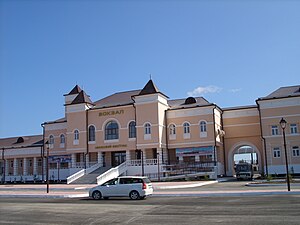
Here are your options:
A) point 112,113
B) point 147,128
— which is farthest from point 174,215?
point 112,113

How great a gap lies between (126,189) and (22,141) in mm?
41778

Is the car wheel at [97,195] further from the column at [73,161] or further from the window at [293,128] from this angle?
the column at [73,161]

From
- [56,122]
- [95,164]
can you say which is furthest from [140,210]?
[56,122]

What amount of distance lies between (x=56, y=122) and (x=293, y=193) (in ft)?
126

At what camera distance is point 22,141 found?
186 feet

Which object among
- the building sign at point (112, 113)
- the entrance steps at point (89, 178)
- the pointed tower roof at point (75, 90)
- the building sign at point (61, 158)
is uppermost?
the pointed tower roof at point (75, 90)

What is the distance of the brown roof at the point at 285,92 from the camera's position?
128ft

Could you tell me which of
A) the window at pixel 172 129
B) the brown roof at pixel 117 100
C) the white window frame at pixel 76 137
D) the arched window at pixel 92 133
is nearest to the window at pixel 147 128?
the window at pixel 172 129

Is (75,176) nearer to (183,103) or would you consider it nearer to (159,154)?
(159,154)

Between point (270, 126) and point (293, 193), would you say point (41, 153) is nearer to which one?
point (270, 126)

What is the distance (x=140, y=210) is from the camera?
1422 cm

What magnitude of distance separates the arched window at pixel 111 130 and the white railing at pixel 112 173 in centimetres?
423

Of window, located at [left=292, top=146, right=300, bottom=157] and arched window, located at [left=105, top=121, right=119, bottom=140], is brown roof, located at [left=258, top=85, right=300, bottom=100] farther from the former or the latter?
arched window, located at [left=105, top=121, right=119, bottom=140]

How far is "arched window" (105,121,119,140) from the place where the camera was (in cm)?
4434
